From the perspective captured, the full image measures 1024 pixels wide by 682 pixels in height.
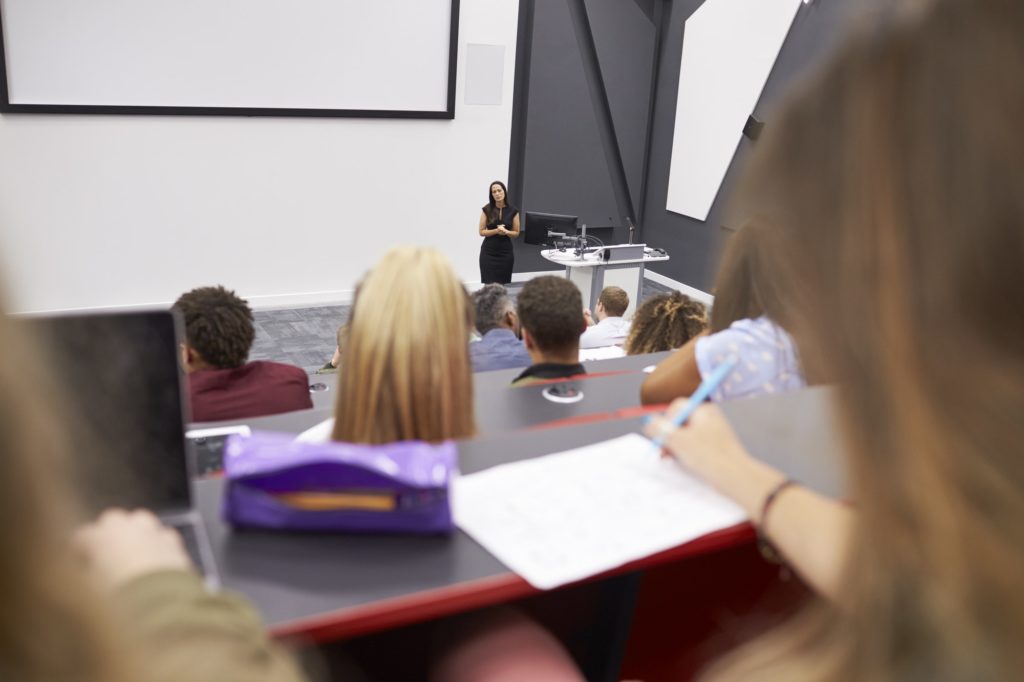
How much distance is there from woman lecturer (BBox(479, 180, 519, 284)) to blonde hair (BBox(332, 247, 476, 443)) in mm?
5367

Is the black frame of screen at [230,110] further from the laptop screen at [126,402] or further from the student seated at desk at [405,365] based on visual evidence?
the laptop screen at [126,402]

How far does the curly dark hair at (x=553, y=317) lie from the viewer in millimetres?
2668

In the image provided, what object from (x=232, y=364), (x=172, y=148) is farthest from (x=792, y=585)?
(x=172, y=148)

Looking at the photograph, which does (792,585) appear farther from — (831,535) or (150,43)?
(150,43)

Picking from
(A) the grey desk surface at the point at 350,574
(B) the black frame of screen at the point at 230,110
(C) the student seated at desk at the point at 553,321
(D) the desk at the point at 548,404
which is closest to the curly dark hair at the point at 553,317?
(C) the student seated at desk at the point at 553,321

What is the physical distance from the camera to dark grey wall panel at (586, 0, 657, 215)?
24.6 ft

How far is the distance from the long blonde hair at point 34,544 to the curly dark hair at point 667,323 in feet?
9.49

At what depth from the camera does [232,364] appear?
2834 mm

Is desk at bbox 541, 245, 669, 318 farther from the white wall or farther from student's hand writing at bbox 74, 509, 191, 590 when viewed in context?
student's hand writing at bbox 74, 509, 191, 590

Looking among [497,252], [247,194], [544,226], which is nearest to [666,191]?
[544,226]

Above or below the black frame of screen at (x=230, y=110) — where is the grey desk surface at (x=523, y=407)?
below

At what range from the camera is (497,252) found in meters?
6.75

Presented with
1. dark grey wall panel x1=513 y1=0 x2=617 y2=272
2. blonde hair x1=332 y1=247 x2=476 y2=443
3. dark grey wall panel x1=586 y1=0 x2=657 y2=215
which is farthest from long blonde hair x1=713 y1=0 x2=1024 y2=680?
dark grey wall panel x1=586 y1=0 x2=657 y2=215

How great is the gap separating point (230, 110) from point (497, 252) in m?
2.18
